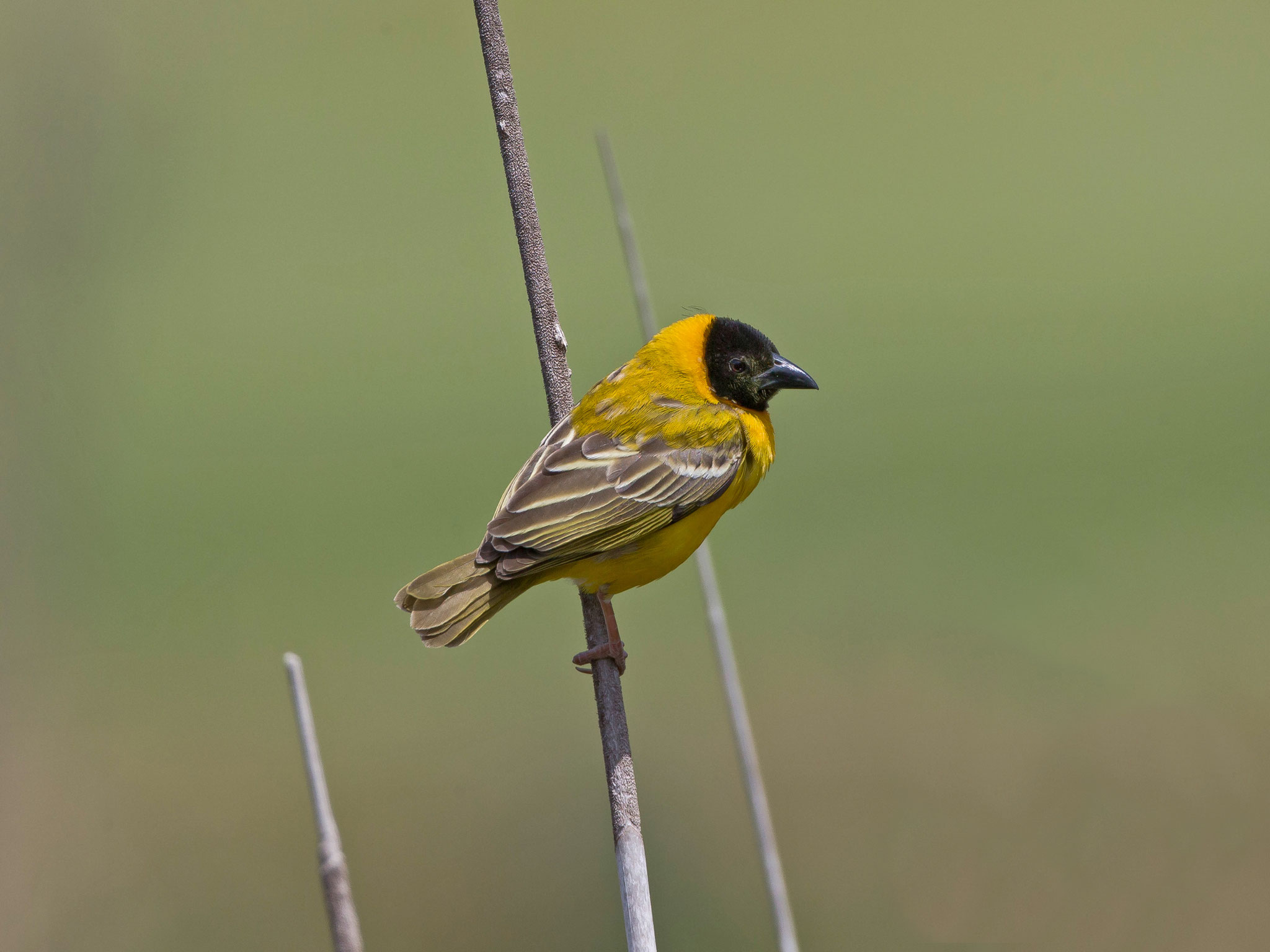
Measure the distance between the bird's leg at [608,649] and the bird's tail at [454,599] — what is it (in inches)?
9.0

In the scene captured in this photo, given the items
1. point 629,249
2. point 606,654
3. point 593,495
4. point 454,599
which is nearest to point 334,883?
point 606,654

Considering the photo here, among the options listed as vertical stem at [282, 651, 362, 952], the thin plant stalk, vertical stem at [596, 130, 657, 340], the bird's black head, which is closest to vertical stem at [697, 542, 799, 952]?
the thin plant stalk

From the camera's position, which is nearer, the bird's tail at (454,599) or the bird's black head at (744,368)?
the bird's tail at (454,599)

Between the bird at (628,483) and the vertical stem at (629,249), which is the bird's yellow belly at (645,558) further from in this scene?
the vertical stem at (629,249)

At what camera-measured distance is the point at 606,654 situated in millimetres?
2555

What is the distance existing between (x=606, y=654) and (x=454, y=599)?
51cm

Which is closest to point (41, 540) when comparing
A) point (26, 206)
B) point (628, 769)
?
point (26, 206)

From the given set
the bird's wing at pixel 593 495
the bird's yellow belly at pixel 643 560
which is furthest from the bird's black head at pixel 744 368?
the bird's yellow belly at pixel 643 560

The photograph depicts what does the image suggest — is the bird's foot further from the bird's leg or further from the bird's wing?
the bird's wing

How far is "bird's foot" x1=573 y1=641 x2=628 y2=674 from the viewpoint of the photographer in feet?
8.33

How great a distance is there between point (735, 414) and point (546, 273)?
0.93 meters

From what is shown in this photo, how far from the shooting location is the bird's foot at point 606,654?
254 cm

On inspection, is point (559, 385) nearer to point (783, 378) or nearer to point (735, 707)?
point (783, 378)

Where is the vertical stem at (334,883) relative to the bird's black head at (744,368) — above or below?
below
